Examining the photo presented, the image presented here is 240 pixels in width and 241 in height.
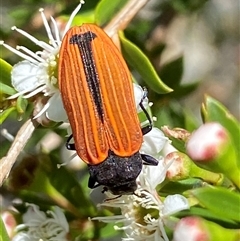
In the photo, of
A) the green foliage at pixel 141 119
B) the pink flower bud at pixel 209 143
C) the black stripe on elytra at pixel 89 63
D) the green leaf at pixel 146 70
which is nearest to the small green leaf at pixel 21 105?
the green foliage at pixel 141 119

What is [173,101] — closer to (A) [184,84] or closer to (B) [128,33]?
(A) [184,84]

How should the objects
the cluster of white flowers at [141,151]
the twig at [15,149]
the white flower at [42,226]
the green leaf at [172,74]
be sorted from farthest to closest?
the green leaf at [172,74] → the white flower at [42,226] → the cluster of white flowers at [141,151] → the twig at [15,149]

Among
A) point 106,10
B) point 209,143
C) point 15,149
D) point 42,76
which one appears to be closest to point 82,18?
point 106,10

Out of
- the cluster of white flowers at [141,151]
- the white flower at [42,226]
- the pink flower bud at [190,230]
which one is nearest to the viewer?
the pink flower bud at [190,230]

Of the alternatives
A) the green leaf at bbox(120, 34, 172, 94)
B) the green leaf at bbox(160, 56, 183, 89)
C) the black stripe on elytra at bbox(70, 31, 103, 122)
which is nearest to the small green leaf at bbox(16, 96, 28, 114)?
the black stripe on elytra at bbox(70, 31, 103, 122)

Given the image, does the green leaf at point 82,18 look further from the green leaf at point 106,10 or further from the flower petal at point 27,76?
the flower petal at point 27,76

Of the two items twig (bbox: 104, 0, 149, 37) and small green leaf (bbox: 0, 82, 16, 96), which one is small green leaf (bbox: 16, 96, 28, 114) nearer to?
small green leaf (bbox: 0, 82, 16, 96)

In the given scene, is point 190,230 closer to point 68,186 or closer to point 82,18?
point 68,186
